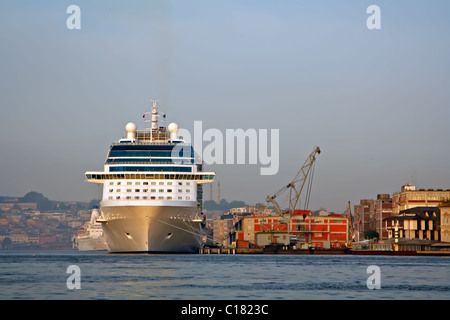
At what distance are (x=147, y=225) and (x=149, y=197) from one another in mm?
3929

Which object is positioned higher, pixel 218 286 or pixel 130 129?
pixel 130 129

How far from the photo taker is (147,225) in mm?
103750

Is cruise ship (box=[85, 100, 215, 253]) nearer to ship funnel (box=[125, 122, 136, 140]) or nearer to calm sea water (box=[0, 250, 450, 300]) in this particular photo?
ship funnel (box=[125, 122, 136, 140])

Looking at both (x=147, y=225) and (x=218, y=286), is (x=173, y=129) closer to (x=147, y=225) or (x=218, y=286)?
(x=147, y=225)

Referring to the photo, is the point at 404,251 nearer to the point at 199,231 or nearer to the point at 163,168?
the point at 199,231

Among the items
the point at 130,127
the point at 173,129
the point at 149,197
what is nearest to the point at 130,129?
the point at 130,127

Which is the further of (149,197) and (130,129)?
(130,129)

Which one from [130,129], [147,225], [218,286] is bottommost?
[218,286]

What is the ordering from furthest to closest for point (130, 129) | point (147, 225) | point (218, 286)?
point (130, 129) → point (147, 225) → point (218, 286)

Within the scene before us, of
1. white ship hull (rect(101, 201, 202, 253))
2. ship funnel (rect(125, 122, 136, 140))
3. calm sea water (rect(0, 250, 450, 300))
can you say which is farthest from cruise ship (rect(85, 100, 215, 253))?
calm sea water (rect(0, 250, 450, 300))

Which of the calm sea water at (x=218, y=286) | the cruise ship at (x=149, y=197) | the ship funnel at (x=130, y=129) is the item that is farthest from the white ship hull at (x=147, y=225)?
the calm sea water at (x=218, y=286)

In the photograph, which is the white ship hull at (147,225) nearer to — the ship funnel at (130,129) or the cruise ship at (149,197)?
the cruise ship at (149,197)

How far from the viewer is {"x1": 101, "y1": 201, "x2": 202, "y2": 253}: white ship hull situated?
341 feet
